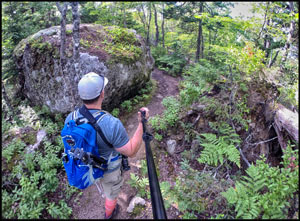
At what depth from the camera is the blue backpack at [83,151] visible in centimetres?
275

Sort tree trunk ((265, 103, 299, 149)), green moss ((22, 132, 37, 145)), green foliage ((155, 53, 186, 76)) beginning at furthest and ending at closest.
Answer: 1. green foliage ((155, 53, 186, 76))
2. green moss ((22, 132, 37, 145))
3. tree trunk ((265, 103, 299, 149))

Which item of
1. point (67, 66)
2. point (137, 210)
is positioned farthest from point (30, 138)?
point (137, 210)

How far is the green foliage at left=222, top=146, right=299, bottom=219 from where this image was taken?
8.61 ft

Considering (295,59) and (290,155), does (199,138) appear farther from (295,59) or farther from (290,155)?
(295,59)

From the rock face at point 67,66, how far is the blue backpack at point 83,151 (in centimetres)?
446

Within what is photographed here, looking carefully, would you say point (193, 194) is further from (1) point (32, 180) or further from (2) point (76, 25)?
(2) point (76, 25)

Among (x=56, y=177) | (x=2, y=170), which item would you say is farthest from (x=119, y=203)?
(x=2, y=170)

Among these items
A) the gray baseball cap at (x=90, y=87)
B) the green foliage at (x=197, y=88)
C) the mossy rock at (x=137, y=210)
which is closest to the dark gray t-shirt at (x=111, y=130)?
the gray baseball cap at (x=90, y=87)

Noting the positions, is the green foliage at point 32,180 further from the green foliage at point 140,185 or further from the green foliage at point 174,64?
the green foliage at point 174,64

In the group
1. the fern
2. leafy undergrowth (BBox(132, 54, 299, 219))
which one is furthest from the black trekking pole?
the fern

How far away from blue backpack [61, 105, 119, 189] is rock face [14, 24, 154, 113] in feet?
14.6

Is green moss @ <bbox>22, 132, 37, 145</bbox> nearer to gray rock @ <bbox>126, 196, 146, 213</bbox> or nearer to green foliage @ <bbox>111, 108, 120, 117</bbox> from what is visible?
green foliage @ <bbox>111, 108, 120, 117</bbox>

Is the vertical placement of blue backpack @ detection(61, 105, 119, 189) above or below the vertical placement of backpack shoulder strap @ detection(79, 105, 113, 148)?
below

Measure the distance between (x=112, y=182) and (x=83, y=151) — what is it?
52.6 inches
